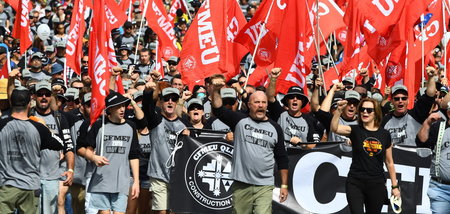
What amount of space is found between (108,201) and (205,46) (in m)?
4.25

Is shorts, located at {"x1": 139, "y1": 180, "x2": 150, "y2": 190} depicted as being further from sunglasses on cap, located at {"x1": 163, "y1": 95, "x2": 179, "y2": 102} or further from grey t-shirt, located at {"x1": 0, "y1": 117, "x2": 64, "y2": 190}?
grey t-shirt, located at {"x1": 0, "y1": 117, "x2": 64, "y2": 190}

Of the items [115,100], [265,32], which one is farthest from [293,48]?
[115,100]

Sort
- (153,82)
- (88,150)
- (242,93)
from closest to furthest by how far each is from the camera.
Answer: (88,150) → (153,82) → (242,93)

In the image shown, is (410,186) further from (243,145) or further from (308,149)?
(243,145)

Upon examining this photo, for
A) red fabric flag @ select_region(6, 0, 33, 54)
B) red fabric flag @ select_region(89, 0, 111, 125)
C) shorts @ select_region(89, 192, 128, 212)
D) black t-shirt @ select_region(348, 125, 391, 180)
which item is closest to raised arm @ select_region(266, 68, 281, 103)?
black t-shirt @ select_region(348, 125, 391, 180)

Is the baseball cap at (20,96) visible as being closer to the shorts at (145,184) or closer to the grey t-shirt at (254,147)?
the grey t-shirt at (254,147)

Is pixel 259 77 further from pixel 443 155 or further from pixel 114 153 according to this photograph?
pixel 443 155

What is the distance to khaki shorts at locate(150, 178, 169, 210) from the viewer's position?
47.2ft

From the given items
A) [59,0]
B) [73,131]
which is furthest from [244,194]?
[59,0]

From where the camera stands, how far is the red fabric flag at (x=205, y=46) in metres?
16.5

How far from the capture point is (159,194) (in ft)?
47.3

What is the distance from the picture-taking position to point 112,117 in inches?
524

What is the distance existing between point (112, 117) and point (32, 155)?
1492 mm

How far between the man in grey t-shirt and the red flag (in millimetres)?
→ 5251
